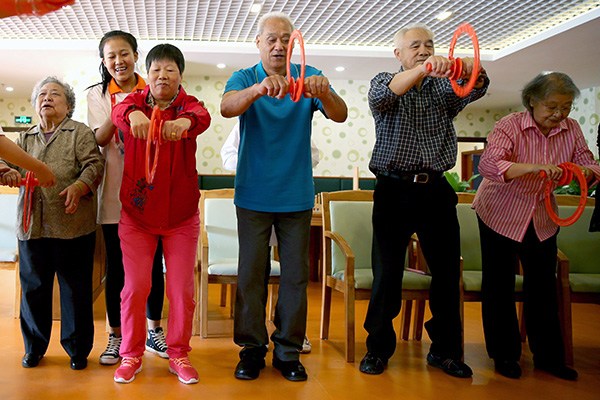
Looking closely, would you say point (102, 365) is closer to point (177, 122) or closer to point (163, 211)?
point (163, 211)

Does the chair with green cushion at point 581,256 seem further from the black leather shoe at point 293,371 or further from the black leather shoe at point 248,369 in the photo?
the black leather shoe at point 248,369

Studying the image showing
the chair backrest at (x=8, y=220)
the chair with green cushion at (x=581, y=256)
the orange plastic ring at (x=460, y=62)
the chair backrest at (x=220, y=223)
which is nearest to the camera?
the orange plastic ring at (x=460, y=62)

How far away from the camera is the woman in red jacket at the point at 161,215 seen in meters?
2.36

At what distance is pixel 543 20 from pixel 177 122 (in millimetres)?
6211

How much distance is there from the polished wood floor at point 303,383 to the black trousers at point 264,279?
17cm

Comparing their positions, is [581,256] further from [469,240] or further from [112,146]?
[112,146]

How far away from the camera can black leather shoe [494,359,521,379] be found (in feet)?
8.50

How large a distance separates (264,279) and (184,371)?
494 mm

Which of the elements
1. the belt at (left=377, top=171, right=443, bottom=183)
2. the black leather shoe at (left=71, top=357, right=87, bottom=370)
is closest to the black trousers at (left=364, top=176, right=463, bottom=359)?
the belt at (left=377, top=171, right=443, bottom=183)

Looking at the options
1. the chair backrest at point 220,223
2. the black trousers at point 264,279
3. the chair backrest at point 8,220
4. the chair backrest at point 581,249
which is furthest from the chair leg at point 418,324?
the chair backrest at point 8,220

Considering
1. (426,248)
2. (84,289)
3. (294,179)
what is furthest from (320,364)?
(84,289)

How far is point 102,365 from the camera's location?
259 cm

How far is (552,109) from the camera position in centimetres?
256

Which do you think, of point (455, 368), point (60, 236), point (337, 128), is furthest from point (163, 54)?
point (337, 128)
